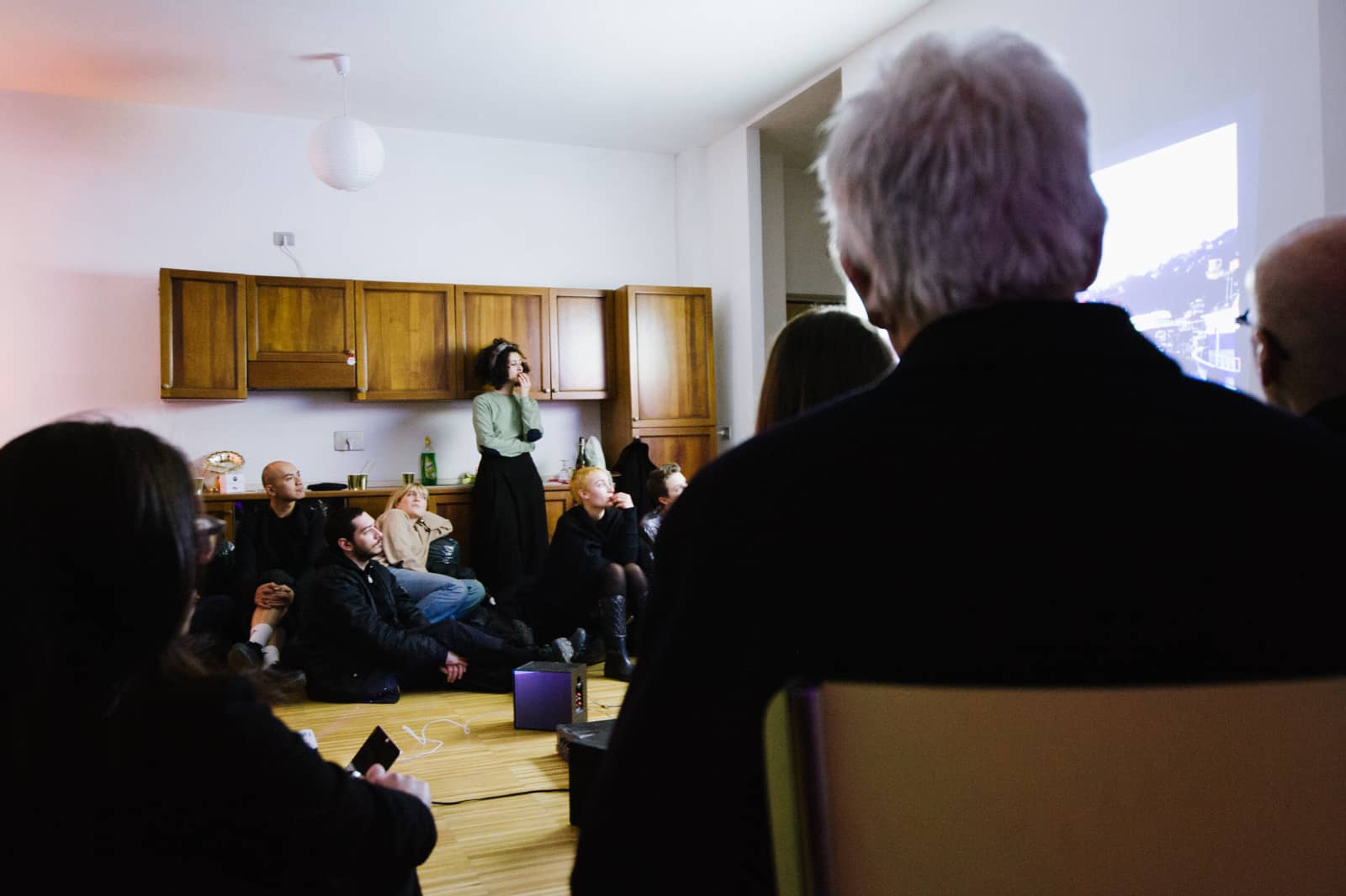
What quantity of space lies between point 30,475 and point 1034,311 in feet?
2.99

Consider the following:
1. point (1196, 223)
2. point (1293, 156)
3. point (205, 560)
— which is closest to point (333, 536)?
point (205, 560)

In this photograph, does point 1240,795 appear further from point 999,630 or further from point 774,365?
point 774,365

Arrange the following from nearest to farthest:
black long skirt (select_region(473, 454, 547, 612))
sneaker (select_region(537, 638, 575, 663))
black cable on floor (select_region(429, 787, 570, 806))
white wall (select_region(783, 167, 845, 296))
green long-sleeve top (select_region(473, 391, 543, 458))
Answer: black cable on floor (select_region(429, 787, 570, 806)), sneaker (select_region(537, 638, 575, 663)), black long skirt (select_region(473, 454, 547, 612)), green long-sleeve top (select_region(473, 391, 543, 458)), white wall (select_region(783, 167, 845, 296))

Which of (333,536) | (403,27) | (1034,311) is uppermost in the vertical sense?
(403,27)

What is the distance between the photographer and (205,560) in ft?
3.42

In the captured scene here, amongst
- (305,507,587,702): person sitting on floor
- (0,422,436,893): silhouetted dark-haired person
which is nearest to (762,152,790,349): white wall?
(305,507,587,702): person sitting on floor

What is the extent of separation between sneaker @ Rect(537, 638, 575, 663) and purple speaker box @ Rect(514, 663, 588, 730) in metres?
0.86

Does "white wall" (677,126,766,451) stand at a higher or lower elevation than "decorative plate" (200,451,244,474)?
higher

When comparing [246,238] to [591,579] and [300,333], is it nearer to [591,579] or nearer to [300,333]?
[300,333]

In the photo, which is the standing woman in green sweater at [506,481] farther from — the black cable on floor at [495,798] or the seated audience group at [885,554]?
the seated audience group at [885,554]

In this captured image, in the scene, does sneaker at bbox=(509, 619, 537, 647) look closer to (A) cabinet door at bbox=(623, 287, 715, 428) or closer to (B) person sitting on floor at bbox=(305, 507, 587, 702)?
(B) person sitting on floor at bbox=(305, 507, 587, 702)

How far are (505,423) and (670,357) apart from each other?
132 cm

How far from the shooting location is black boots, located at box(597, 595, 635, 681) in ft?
14.7

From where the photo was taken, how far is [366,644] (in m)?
3.96
